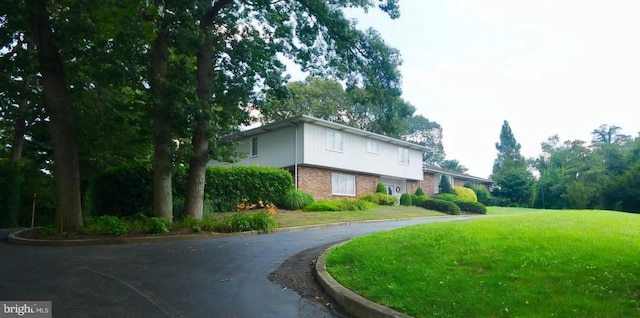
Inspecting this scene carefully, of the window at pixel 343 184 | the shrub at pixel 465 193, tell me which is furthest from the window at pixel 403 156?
the shrub at pixel 465 193

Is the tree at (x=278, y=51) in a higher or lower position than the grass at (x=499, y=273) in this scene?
higher

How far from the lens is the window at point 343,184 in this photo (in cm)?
3108

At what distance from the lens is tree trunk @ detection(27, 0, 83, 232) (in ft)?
45.0

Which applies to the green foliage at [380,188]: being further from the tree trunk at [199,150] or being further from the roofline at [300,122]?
the tree trunk at [199,150]

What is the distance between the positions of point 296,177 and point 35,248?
17.5m

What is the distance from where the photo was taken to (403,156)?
37281 mm

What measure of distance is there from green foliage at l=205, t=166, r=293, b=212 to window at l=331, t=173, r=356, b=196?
6.50 m

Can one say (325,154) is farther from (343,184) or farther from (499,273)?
(499,273)

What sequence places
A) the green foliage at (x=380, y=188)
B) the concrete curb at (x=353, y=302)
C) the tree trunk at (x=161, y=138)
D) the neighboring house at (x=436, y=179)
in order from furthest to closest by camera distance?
the neighboring house at (x=436, y=179) < the green foliage at (x=380, y=188) < the tree trunk at (x=161, y=138) < the concrete curb at (x=353, y=302)

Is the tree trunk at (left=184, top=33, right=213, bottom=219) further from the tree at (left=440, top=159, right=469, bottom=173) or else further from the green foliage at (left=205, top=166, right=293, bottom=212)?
the tree at (left=440, top=159, right=469, bottom=173)

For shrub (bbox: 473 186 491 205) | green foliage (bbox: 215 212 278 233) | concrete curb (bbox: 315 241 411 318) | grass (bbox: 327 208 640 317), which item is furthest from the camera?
shrub (bbox: 473 186 491 205)

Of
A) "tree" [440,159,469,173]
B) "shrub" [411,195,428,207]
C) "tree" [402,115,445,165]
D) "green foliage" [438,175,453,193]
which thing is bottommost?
"shrub" [411,195,428,207]

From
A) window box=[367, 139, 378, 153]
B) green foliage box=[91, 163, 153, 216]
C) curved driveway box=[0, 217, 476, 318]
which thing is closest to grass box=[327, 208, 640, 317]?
curved driveway box=[0, 217, 476, 318]

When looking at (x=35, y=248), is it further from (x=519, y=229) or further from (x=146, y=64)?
(x=519, y=229)
